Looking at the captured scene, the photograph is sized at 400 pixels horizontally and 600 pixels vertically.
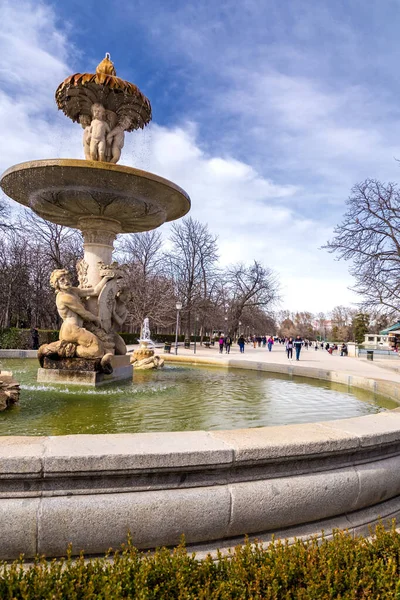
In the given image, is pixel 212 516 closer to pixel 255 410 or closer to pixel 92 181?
pixel 255 410

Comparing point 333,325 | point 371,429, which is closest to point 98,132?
point 371,429

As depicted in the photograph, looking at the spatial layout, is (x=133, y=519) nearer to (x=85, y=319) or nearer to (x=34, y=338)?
(x=85, y=319)

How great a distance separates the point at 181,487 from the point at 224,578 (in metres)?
0.68

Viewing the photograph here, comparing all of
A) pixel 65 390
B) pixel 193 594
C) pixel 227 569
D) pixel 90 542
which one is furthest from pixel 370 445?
pixel 65 390

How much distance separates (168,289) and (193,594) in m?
48.1

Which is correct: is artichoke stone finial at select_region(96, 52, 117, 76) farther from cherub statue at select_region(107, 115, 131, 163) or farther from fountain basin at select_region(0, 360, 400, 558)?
fountain basin at select_region(0, 360, 400, 558)

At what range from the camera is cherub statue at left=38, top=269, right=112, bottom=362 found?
9.26 metres

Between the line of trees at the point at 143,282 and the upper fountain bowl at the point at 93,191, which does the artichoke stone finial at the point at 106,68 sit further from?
the line of trees at the point at 143,282

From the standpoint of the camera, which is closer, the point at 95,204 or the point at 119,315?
the point at 95,204

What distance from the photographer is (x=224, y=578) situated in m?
2.34

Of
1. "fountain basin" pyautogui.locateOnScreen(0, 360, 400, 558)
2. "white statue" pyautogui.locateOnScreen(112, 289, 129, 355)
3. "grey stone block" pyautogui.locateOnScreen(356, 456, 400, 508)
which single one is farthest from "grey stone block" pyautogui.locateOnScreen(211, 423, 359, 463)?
"white statue" pyautogui.locateOnScreen(112, 289, 129, 355)

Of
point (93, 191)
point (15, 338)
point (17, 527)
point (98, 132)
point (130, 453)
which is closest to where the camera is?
point (17, 527)

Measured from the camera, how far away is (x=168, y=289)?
1969 inches

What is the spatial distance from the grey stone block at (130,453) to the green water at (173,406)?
2.39 m
